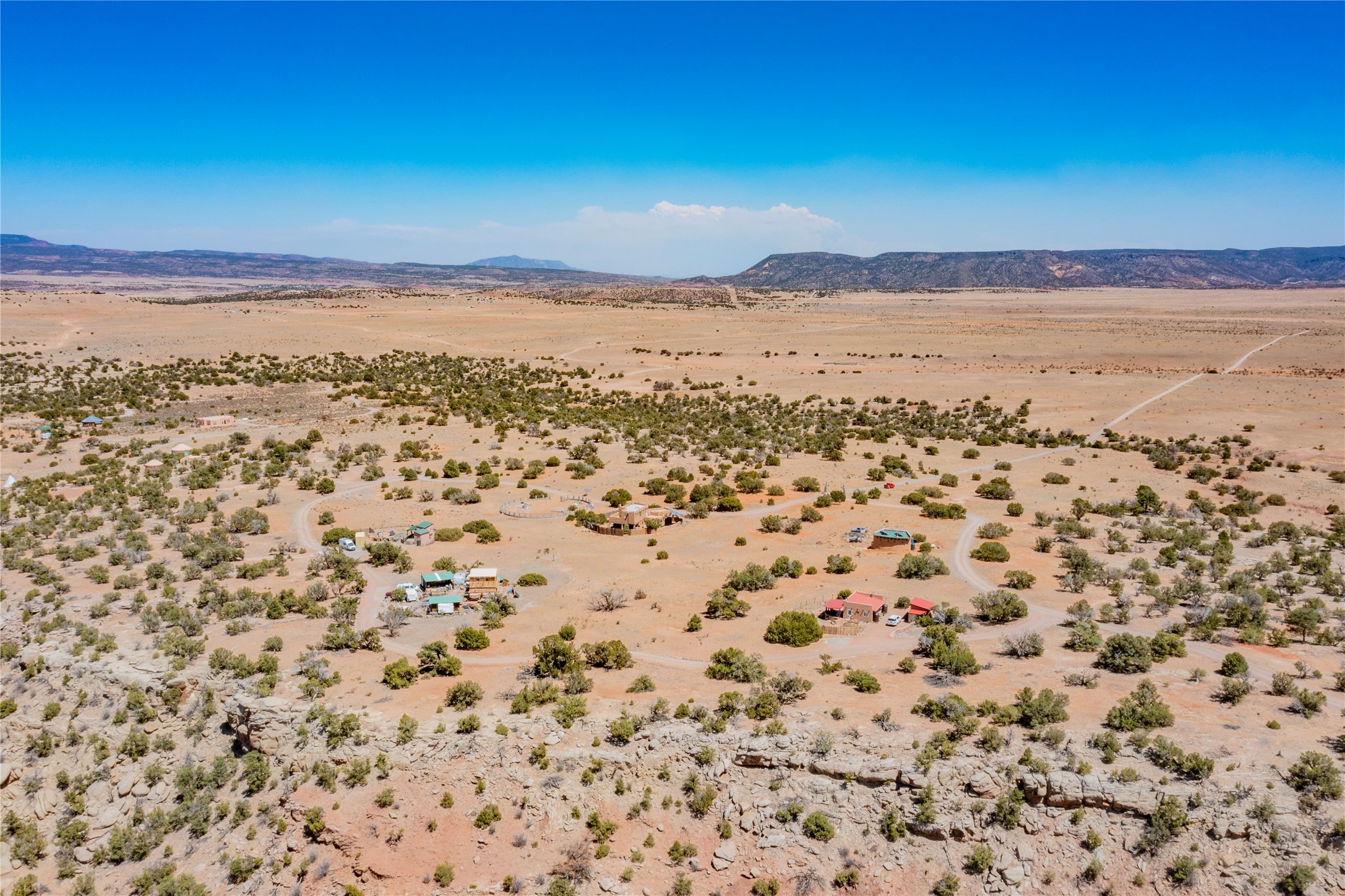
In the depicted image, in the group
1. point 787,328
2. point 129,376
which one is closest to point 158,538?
point 129,376

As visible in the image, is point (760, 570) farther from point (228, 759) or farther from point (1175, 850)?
point (228, 759)

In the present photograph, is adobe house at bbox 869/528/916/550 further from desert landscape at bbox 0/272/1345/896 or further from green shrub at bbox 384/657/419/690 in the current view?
green shrub at bbox 384/657/419/690

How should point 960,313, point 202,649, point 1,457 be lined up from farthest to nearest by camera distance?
1. point 960,313
2. point 1,457
3. point 202,649

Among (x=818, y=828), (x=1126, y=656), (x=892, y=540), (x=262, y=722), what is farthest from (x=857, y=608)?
(x=262, y=722)

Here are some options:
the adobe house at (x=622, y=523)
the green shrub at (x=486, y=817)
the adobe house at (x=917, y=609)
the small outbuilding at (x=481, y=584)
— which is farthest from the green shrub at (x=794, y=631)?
the adobe house at (x=622, y=523)


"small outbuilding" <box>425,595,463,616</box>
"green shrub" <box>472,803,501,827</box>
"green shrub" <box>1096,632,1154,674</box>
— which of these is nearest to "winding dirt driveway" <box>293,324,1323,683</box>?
"small outbuilding" <box>425,595,463,616</box>

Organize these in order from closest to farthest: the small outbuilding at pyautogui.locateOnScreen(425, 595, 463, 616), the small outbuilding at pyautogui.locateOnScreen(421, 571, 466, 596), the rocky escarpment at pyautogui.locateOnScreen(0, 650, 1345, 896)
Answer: the rocky escarpment at pyautogui.locateOnScreen(0, 650, 1345, 896), the small outbuilding at pyautogui.locateOnScreen(425, 595, 463, 616), the small outbuilding at pyautogui.locateOnScreen(421, 571, 466, 596)

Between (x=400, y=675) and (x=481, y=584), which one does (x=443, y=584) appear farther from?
(x=400, y=675)
